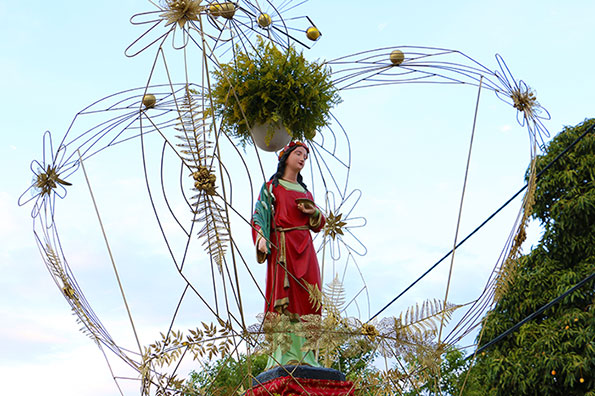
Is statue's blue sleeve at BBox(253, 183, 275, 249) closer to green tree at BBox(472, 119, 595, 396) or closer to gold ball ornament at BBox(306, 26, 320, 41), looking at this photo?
gold ball ornament at BBox(306, 26, 320, 41)

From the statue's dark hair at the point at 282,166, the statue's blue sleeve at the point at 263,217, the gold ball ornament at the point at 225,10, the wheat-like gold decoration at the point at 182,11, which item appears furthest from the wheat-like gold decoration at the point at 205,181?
the statue's dark hair at the point at 282,166

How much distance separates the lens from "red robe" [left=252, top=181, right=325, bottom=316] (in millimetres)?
4754

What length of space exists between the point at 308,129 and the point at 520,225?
1.62 meters

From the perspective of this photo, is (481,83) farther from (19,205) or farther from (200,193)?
(19,205)

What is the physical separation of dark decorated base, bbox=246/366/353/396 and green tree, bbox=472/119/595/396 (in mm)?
4915

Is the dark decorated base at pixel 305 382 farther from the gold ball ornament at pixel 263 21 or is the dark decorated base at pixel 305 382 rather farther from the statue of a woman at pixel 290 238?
the gold ball ornament at pixel 263 21

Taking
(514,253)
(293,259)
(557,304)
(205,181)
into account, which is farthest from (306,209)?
(557,304)

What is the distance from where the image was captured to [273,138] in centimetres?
474

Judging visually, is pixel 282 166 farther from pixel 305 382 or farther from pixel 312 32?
pixel 305 382

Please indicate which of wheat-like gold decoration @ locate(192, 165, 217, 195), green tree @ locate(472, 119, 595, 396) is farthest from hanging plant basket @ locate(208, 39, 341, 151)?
green tree @ locate(472, 119, 595, 396)

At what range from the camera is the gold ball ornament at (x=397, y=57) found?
4.27 meters

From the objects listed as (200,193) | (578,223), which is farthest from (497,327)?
(200,193)

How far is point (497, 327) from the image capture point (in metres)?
9.49

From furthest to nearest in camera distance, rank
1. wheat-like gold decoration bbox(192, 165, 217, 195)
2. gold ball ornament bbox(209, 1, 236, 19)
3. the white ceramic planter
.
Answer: the white ceramic planter → gold ball ornament bbox(209, 1, 236, 19) → wheat-like gold decoration bbox(192, 165, 217, 195)
